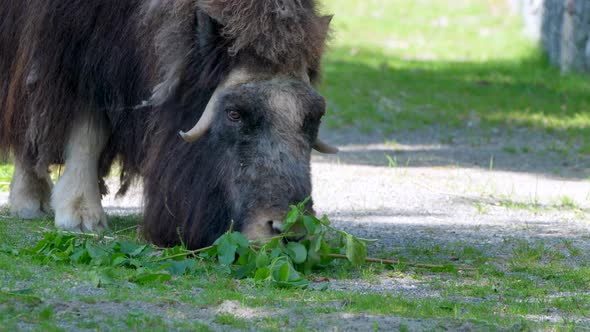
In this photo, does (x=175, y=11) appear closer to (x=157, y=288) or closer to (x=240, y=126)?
(x=240, y=126)

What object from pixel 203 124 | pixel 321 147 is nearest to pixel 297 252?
pixel 203 124

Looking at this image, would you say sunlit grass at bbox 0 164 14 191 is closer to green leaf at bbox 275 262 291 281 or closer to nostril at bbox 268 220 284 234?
nostril at bbox 268 220 284 234

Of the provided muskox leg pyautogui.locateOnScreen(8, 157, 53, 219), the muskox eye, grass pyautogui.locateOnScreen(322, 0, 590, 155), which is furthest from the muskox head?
grass pyautogui.locateOnScreen(322, 0, 590, 155)

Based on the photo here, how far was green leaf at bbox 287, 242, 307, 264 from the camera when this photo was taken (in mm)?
3914

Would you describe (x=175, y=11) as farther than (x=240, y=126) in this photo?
Yes

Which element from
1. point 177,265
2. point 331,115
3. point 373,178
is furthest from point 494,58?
point 177,265

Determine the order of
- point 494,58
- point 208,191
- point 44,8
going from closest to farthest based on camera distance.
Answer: point 208,191 → point 44,8 → point 494,58

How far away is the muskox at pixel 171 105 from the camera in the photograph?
13.3ft

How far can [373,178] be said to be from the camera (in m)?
7.14

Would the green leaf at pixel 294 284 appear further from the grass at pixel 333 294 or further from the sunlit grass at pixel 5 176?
the sunlit grass at pixel 5 176

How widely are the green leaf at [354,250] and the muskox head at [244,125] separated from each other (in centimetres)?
21

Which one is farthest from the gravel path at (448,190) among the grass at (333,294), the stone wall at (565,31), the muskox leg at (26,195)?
the stone wall at (565,31)

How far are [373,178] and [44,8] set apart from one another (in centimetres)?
299

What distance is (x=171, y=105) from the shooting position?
440 centimetres
